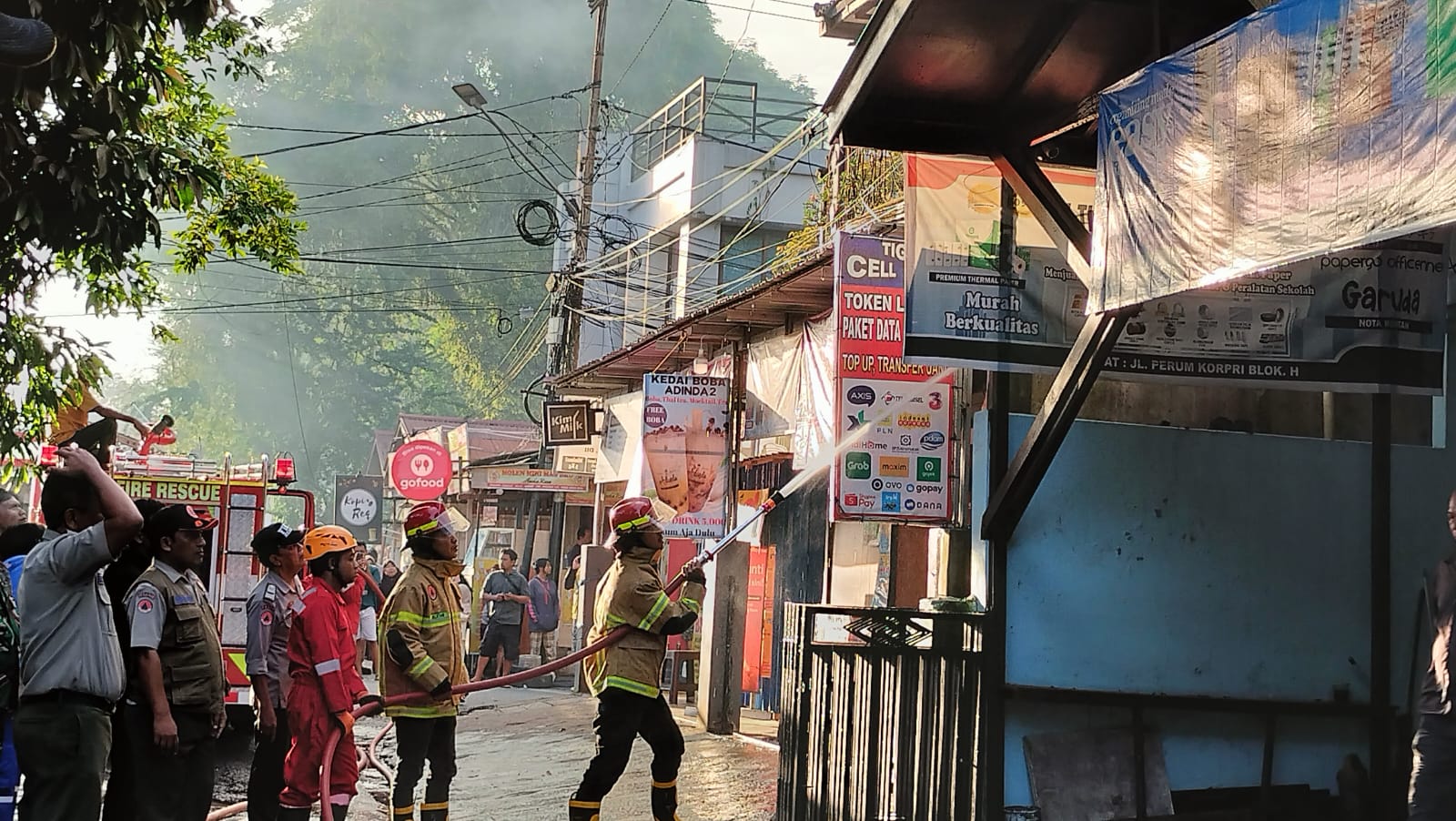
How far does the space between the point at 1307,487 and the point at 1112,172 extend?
91.0 inches

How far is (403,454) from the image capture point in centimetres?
2364

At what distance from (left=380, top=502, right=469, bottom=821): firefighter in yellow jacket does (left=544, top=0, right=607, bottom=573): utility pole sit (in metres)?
16.0

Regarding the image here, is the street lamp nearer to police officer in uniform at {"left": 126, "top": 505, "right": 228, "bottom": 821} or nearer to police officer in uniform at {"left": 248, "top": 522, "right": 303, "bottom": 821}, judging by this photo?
police officer in uniform at {"left": 248, "top": 522, "right": 303, "bottom": 821}

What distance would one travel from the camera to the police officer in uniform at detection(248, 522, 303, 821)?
760 centimetres

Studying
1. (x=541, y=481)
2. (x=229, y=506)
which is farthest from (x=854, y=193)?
(x=541, y=481)

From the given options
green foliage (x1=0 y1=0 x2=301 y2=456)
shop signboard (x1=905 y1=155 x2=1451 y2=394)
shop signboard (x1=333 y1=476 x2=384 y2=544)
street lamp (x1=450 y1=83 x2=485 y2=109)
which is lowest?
shop signboard (x1=333 y1=476 x2=384 y2=544)

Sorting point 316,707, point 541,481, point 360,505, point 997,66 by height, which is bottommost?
point 316,707

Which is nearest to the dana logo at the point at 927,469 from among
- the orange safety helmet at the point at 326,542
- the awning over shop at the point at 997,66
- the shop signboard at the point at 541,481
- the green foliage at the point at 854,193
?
the awning over shop at the point at 997,66

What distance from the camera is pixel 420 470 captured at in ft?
77.4

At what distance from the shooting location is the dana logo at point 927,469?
923cm

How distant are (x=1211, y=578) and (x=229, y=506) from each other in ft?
32.0

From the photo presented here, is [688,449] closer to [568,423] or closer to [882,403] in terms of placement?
[882,403]

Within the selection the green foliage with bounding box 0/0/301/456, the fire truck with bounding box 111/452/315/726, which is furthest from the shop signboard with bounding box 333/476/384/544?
the green foliage with bounding box 0/0/301/456

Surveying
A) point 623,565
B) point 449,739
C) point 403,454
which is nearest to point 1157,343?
point 623,565
